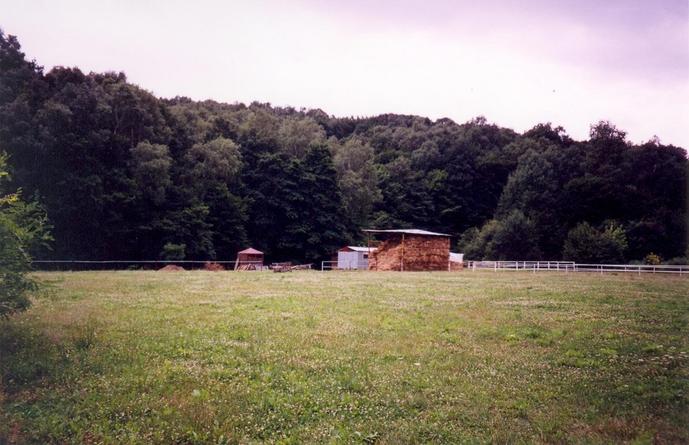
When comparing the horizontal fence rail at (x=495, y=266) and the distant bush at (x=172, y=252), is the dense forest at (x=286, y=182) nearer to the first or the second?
the distant bush at (x=172, y=252)

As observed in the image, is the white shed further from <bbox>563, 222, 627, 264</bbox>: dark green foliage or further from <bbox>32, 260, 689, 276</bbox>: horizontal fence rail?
<bbox>563, 222, 627, 264</bbox>: dark green foliage

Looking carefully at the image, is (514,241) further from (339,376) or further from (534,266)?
(339,376)

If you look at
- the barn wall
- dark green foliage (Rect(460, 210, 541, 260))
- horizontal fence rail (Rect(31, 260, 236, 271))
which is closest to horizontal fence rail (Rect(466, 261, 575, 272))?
the barn wall

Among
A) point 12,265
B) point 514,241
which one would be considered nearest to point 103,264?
point 12,265

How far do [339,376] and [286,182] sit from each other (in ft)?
236

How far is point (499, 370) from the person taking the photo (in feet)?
34.4

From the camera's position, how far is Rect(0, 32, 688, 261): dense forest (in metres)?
51.1

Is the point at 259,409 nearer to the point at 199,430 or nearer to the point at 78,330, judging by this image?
the point at 199,430

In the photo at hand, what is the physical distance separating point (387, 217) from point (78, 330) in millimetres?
86919

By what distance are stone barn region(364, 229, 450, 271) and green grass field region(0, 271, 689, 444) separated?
115ft

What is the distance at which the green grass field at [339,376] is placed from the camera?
7434 mm

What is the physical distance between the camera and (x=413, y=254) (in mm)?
53281

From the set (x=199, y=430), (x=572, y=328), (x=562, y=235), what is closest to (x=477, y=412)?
(x=199, y=430)

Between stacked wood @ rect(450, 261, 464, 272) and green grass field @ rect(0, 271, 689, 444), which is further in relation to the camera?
stacked wood @ rect(450, 261, 464, 272)
